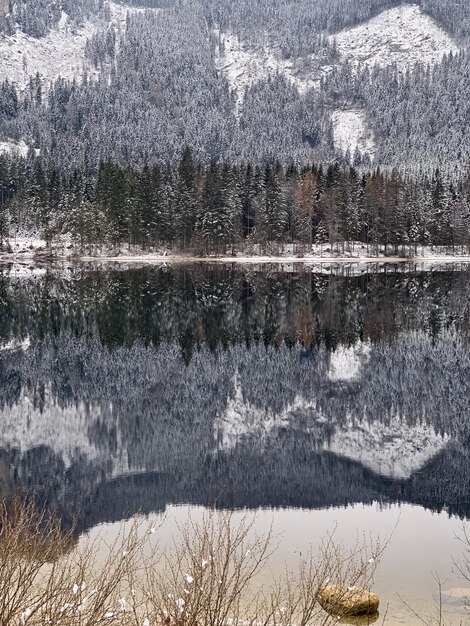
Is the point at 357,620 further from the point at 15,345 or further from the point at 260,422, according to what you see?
the point at 15,345

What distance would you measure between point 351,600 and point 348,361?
80.1ft

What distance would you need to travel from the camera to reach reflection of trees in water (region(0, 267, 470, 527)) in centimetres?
1842

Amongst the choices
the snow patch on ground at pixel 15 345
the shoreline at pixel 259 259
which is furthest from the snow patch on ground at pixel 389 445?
the shoreline at pixel 259 259

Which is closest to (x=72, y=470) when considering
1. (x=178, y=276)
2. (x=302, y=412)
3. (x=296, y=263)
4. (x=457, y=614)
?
(x=302, y=412)

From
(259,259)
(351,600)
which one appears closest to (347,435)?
(351,600)

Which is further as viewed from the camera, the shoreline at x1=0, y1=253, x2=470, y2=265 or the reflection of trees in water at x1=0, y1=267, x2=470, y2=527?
the shoreline at x1=0, y1=253, x2=470, y2=265

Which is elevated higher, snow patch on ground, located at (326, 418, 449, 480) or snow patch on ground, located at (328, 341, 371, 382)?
snow patch on ground, located at (326, 418, 449, 480)

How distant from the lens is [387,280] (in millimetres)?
81875

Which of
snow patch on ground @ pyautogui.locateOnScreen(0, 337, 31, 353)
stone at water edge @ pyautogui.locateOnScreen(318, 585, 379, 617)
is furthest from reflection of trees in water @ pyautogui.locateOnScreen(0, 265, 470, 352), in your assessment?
stone at water edge @ pyautogui.locateOnScreen(318, 585, 379, 617)

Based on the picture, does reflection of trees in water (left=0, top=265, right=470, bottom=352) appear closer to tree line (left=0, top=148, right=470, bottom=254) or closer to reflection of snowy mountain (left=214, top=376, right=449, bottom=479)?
reflection of snowy mountain (left=214, top=376, right=449, bottom=479)

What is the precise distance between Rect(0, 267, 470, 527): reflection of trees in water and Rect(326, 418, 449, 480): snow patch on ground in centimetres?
41

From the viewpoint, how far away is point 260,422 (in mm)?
25125

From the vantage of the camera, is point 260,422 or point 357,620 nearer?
point 357,620

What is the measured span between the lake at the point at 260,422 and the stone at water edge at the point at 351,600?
0.47 meters
